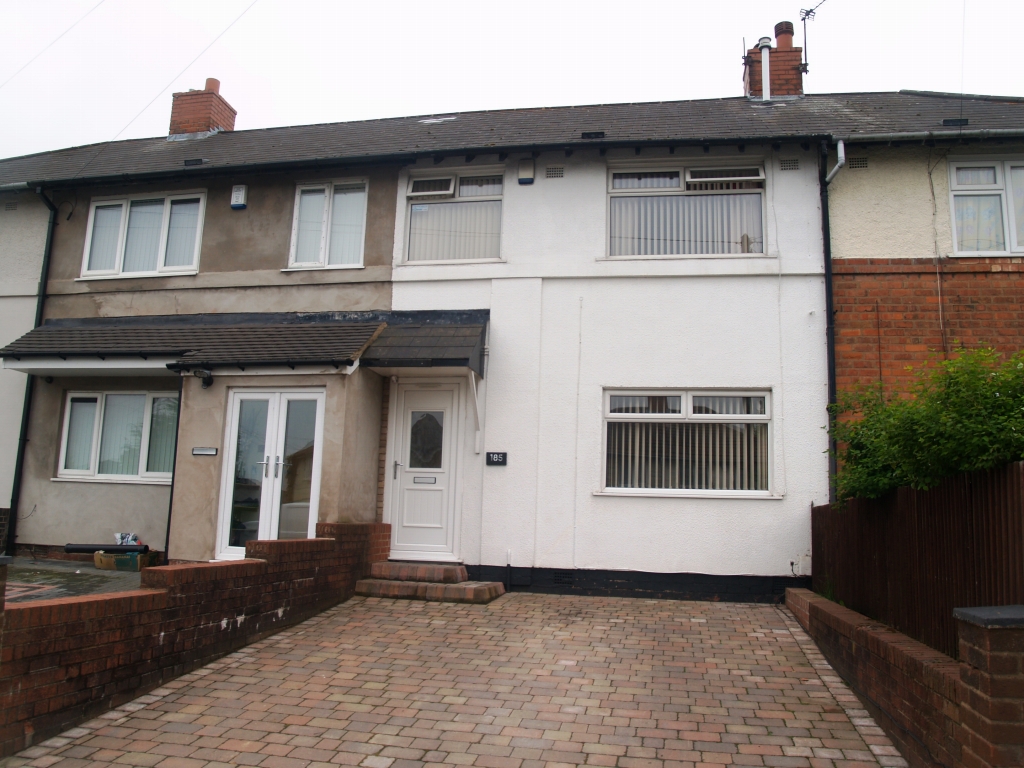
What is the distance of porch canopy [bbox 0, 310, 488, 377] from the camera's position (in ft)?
30.3

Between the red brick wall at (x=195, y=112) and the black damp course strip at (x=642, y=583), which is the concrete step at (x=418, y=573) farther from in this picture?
the red brick wall at (x=195, y=112)

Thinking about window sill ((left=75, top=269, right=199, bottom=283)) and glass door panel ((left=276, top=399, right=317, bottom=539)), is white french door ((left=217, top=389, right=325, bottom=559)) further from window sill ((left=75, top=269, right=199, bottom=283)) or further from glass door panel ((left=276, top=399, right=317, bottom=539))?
window sill ((left=75, top=269, right=199, bottom=283))

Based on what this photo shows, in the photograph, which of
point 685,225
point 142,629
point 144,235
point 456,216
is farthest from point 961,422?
point 144,235

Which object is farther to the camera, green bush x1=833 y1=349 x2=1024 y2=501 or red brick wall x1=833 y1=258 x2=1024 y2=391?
red brick wall x1=833 y1=258 x2=1024 y2=391

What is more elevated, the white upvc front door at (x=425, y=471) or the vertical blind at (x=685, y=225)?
the vertical blind at (x=685, y=225)

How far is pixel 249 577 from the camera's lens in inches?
269

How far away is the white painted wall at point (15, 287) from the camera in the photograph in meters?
11.4

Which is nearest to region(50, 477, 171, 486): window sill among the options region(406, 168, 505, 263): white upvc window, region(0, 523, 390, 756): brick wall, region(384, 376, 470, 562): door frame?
region(384, 376, 470, 562): door frame

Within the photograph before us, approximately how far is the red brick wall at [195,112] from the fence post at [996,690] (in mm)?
14571

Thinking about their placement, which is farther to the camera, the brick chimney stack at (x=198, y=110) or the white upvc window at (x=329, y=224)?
the brick chimney stack at (x=198, y=110)

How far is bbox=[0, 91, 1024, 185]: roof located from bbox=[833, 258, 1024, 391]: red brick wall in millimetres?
1655

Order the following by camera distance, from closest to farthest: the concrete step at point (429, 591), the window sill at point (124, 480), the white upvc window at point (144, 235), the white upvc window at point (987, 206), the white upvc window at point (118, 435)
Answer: the concrete step at point (429, 591) < the white upvc window at point (987, 206) < the window sill at point (124, 480) < the white upvc window at point (118, 435) < the white upvc window at point (144, 235)

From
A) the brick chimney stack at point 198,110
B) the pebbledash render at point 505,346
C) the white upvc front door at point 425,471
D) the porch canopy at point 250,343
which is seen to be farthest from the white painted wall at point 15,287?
the white upvc front door at point 425,471

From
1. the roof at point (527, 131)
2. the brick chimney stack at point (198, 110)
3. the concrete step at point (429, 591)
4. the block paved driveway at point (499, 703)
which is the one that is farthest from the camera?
the brick chimney stack at point (198, 110)
